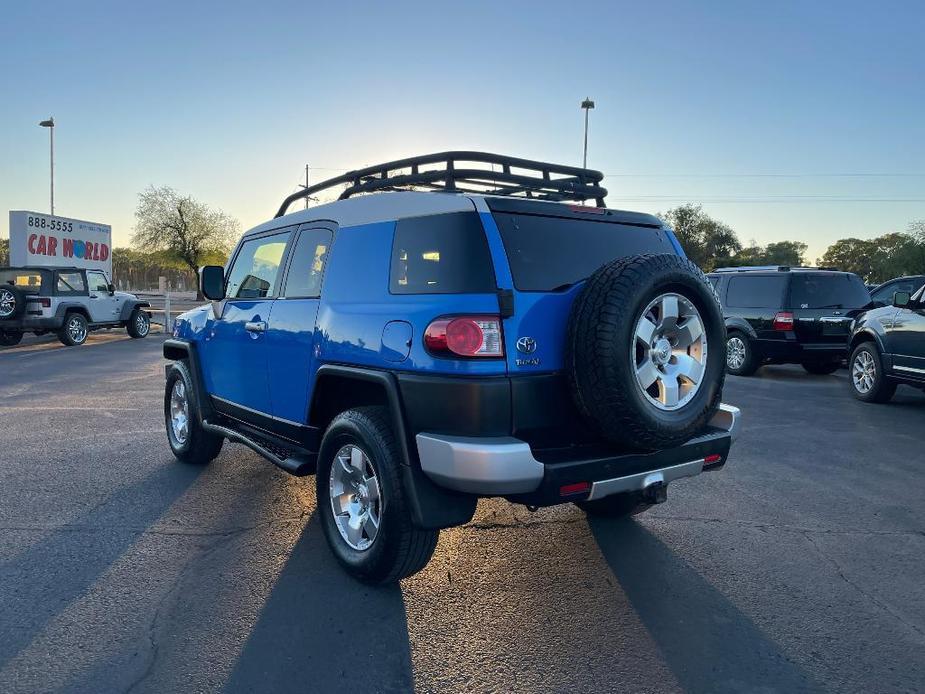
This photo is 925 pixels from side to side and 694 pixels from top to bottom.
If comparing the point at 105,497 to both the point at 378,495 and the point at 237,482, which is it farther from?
the point at 378,495

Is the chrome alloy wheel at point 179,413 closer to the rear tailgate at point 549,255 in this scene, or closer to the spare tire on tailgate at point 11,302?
the rear tailgate at point 549,255

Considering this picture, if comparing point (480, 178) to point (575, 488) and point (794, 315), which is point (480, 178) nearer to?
point (575, 488)

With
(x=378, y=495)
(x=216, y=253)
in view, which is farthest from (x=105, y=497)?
(x=216, y=253)

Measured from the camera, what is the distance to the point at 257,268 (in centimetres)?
466

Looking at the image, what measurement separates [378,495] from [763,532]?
97.0 inches

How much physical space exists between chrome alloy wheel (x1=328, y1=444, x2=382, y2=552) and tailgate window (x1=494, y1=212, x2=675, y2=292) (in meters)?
1.20

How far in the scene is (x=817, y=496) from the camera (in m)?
4.87

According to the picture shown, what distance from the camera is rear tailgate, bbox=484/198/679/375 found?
2977 mm

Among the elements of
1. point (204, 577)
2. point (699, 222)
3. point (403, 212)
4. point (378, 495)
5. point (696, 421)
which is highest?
point (699, 222)

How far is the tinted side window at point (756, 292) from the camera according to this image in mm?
10938

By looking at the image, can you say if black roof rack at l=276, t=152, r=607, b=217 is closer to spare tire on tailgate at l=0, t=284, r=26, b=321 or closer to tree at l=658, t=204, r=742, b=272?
spare tire on tailgate at l=0, t=284, r=26, b=321

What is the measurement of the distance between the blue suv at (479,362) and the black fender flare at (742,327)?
26.3ft

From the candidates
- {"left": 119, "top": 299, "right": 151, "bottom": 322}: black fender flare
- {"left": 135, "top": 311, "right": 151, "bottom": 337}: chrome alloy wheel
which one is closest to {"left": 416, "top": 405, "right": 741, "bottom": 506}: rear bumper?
{"left": 119, "top": 299, "right": 151, "bottom": 322}: black fender flare

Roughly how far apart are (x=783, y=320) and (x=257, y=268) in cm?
895
